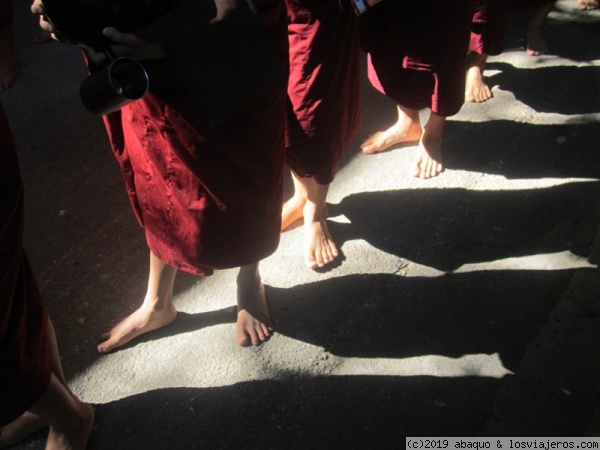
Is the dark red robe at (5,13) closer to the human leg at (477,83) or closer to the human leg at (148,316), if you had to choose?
the human leg at (148,316)

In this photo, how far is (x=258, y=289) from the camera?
206cm

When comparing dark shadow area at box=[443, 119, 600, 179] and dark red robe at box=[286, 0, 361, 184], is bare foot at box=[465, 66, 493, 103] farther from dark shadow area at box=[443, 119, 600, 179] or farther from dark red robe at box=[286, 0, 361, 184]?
dark red robe at box=[286, 0, 361, 184]

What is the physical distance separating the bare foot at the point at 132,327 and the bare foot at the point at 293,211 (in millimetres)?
643

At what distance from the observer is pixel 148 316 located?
1.98m

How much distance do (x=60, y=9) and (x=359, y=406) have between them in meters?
1.40

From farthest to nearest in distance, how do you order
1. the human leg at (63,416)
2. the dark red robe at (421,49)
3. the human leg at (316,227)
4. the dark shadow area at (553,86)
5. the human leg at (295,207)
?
1. the dark shadow area at (553,86)
2. the human leg at (295,207)
3. the human leg at (316,227)
4. the dark red robe at (421,49)
5. the human leg at (63,416)

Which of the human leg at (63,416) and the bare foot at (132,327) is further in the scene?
the bare foot at (132,327)

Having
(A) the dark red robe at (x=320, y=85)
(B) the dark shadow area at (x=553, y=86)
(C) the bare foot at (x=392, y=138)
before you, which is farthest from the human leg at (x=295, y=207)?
(B) the dark shadow area at (x=553, y=86)

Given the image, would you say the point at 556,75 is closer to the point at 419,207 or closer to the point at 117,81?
the point at 419,207

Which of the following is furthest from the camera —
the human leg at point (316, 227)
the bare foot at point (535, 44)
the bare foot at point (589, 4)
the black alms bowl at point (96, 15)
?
the bare foot at point (589, 4)

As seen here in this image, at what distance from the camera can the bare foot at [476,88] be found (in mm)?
2984

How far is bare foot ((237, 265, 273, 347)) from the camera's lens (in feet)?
6.56

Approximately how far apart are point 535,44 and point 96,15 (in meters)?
2.88

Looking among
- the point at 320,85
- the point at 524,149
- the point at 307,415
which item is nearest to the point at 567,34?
the point at 524,149
